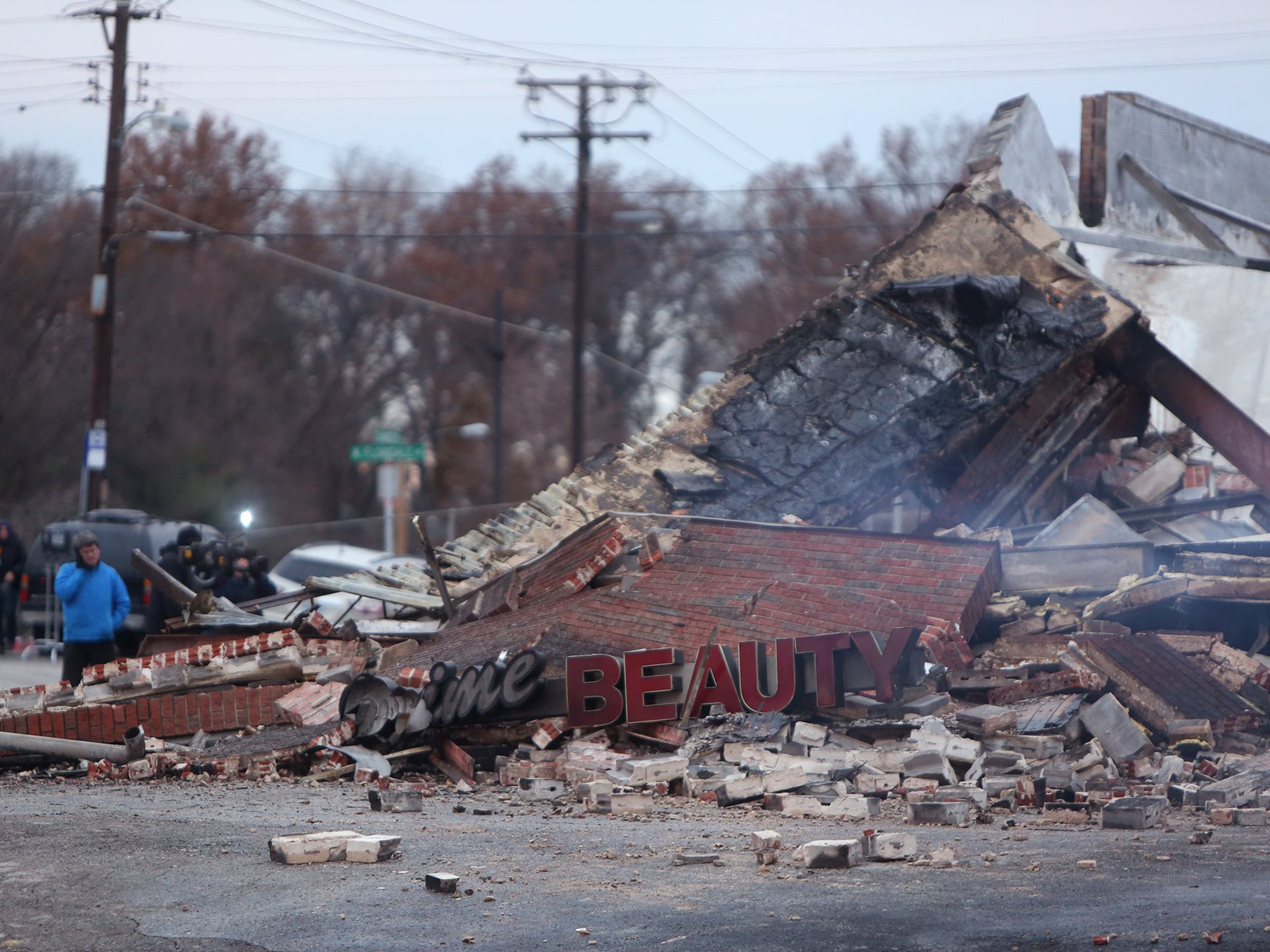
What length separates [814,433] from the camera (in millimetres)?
13742

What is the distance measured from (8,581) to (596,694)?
11272 mm

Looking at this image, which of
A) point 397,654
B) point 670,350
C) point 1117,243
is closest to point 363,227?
point 670,350

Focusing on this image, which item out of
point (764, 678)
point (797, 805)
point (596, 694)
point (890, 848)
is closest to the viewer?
point (890, 848)

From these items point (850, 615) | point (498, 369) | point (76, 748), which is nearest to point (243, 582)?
point (76, 748)

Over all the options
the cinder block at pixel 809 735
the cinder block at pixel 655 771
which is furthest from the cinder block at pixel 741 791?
the cinder block at pixel 809 735

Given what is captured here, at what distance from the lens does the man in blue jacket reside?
10.8 meters

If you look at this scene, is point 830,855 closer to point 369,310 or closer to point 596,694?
point 596,694

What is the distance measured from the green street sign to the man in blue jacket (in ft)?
46.8

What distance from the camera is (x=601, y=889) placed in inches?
201

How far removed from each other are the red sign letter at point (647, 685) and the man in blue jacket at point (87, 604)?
417 cm

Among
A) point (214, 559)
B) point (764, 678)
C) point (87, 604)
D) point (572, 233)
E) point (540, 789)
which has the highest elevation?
point (572, 233)

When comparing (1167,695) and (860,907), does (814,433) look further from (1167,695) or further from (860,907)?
(860,907)

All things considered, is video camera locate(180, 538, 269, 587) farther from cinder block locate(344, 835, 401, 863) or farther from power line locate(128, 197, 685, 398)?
power line locate(128, 197, 685, 398)

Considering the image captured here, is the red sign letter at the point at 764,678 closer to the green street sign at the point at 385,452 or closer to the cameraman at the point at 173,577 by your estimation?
the cameraman at the point at 173,577
